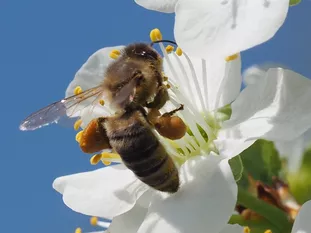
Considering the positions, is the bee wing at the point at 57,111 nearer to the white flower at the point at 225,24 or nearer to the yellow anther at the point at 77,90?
the yellow anther at the point at 77,90

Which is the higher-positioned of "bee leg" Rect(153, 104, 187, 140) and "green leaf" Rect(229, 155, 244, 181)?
"bee leg" Rect(153, 104, 187, 140)

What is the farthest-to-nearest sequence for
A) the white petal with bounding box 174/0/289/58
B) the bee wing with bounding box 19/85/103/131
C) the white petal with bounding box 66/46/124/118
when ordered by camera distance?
the white petal with bounding box 66/46/124/118
the bee wing with bounding box 19/85/103/131
the white petal with bounding box 174/0/289/58

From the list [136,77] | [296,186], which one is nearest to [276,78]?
[136,77]

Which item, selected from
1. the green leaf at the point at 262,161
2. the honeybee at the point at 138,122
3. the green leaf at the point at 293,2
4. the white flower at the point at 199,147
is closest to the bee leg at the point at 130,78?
the honeybee at the point at 138,122

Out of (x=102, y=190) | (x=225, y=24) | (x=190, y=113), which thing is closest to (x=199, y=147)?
(x=190, y=113)

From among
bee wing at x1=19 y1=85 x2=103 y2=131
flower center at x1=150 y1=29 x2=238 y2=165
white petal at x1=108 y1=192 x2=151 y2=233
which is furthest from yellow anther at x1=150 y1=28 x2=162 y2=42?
white petal at x1=108 y1=192 x2=151 y2=233

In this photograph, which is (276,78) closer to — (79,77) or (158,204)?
(158,204)

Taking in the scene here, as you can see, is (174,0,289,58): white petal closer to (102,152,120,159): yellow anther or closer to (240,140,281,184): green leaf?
(102,152,120,159): yellow anther
